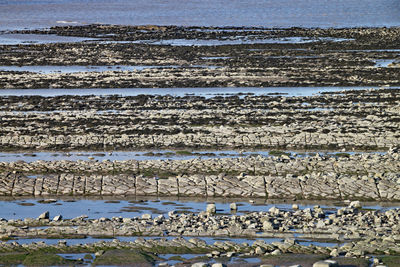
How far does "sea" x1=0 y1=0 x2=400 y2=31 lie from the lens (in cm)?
6381

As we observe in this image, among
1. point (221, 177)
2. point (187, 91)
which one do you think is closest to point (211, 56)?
point (187, 91)

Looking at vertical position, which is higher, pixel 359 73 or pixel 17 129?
pixel 359 73

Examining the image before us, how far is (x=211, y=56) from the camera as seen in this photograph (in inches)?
1513

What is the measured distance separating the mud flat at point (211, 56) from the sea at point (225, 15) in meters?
8.49

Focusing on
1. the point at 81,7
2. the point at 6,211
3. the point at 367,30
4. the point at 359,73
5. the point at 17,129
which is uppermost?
the point at 81,7

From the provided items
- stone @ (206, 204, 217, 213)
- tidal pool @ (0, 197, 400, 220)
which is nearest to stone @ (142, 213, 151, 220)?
tidal pool @ (0, 197, 400, 220)

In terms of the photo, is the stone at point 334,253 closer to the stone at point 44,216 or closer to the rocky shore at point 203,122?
the stone at point 44,216

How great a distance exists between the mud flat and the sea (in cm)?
849

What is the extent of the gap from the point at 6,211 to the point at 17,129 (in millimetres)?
6761

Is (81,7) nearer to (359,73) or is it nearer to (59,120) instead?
(359,73)

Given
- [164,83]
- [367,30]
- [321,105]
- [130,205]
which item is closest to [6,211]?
[130,205]

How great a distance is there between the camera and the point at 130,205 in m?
15.8

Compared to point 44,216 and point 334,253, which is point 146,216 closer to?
point 44,216

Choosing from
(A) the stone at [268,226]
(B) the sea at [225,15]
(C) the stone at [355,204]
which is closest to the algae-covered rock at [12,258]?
(A) the stone at [268,226]
